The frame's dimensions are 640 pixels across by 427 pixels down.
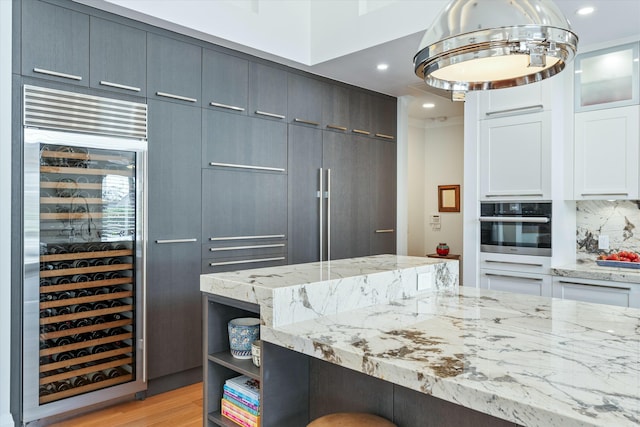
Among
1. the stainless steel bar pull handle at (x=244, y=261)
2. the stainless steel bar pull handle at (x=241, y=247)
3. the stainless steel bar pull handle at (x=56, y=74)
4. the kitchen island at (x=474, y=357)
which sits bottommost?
the kitchen island at (x=474, y=357)

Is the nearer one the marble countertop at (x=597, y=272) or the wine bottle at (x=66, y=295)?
the wine bottle at (x=66, y=295)

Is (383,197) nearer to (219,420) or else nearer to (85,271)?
(85,271)

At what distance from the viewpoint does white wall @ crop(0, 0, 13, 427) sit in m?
2.51

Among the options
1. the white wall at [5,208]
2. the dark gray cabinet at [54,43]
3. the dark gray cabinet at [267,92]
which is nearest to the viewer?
the white wall at [5,208]

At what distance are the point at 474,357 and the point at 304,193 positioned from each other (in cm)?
301

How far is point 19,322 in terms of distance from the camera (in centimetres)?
259

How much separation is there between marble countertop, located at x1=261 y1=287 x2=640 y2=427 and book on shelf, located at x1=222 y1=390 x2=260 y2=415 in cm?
34

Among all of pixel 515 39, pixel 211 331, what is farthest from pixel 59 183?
pixel 515 39

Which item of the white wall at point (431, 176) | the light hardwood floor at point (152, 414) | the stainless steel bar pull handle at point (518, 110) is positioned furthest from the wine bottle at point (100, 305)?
the white wall at point (431, 176)

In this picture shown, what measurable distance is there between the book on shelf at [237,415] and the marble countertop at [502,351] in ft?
1.23

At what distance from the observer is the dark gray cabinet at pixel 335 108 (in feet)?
14.3

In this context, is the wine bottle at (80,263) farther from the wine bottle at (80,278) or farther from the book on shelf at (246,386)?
the book on shelf at (246,386)

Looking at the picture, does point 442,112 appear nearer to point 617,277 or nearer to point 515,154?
point 515,154

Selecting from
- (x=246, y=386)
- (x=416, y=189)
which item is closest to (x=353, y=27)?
(x=246, y=386)
